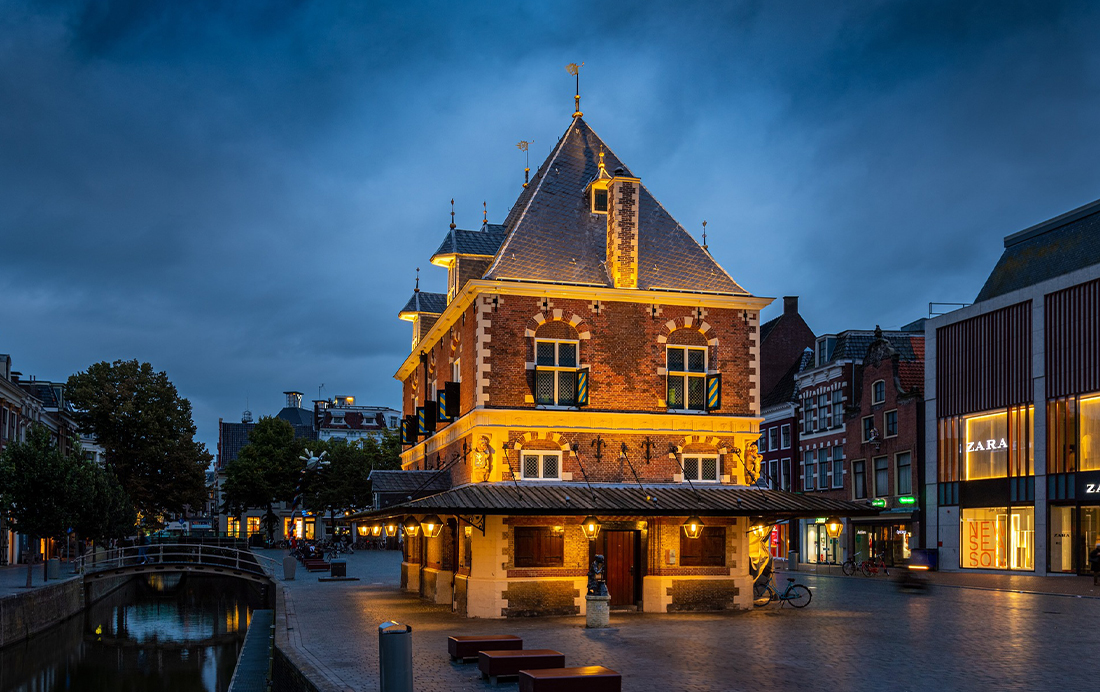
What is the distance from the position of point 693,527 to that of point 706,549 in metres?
1.65

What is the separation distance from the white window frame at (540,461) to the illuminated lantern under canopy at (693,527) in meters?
3.69

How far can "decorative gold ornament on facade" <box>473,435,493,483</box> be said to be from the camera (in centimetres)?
2856

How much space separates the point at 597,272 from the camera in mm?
30562

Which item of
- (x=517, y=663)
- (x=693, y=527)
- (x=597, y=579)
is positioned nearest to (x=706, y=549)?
(x=693, y=527)

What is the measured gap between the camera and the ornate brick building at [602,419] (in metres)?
27.7

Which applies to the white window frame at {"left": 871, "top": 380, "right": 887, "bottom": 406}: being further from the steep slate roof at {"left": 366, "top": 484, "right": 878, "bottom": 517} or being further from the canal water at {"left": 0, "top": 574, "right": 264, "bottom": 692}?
the canal water at {"left": 0, "top": 574, "right": 264, "bottom": 692}

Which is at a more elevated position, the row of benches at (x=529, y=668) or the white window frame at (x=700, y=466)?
the white window frame at (x=700, y=466)

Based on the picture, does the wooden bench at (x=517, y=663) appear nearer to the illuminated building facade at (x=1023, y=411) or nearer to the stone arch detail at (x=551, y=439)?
the stone arch detail at (x=551, y=439)

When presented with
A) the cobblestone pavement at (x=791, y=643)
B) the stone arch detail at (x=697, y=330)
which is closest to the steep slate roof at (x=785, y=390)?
the cobblestone pavement at (x=791, y=643)

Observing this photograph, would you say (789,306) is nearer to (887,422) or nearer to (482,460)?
(887,422)

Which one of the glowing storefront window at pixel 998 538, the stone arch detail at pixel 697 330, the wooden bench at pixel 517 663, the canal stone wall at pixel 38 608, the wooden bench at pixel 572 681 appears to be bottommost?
the canal stone wall at pixel 38 608

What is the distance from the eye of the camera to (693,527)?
27969 millimetres

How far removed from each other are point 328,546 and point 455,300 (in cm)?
4616

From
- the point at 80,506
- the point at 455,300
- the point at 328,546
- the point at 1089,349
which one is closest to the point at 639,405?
the point at 455,300
